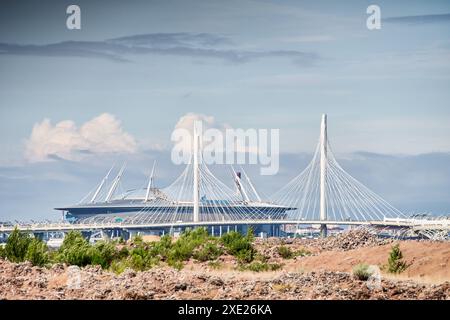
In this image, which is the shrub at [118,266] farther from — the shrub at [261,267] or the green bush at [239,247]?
the green bush at [239,247]

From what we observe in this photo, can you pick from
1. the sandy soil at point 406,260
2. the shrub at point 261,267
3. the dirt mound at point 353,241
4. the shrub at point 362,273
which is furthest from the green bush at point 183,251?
the shrub at point 362,273

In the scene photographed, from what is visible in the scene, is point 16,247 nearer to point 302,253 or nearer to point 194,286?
point 302,253

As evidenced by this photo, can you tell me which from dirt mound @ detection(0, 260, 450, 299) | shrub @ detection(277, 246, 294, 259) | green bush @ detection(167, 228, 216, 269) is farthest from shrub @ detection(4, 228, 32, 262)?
dirt mound @ detection(0, 260, 450, 299)

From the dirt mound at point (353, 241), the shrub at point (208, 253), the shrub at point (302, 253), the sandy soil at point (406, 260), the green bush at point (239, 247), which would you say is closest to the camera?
the sandy soil at point (406, 260)

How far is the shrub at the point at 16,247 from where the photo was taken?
26.4 m

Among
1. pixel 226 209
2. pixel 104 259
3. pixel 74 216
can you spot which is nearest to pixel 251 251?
pixel 104 259

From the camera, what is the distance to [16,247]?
27.2 metres

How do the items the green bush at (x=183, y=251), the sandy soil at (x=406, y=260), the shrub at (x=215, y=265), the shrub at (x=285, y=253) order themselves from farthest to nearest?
1. the shrub at (x=285, y=253)
2. the green bush at (x=183, y=251)
3. the shrub at (x=215, y=265)
4. the sandy soil at (x=406, y=260)

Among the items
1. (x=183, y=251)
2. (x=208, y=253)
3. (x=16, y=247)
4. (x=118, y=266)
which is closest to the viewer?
(x=118, y=266)

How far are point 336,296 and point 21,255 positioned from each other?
41.0ft

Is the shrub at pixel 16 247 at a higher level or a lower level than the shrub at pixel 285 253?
higher

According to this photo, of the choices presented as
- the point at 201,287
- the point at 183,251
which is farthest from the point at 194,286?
the point at 183,251
